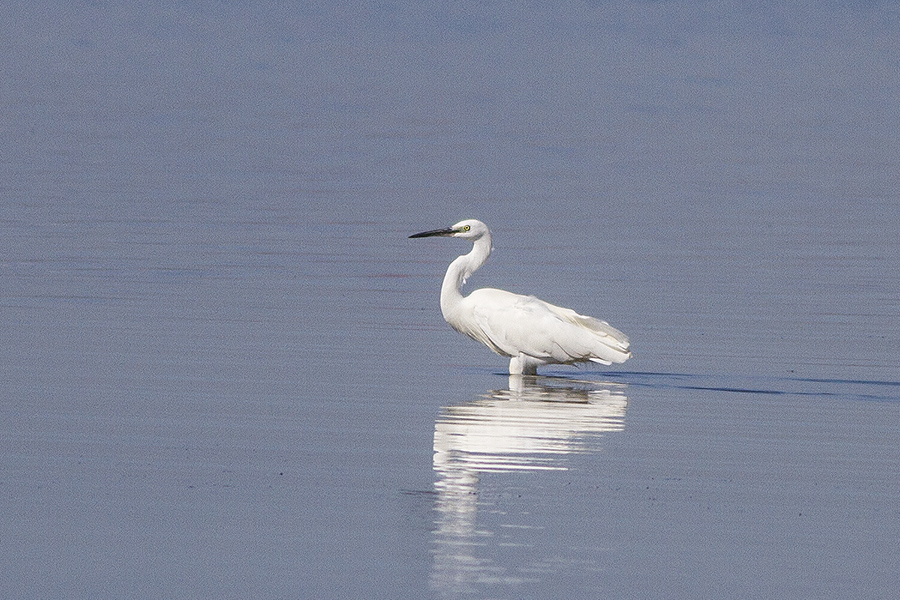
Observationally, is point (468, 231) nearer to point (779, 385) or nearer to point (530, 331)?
point (530, 331)

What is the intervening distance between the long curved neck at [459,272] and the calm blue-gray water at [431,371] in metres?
0.41

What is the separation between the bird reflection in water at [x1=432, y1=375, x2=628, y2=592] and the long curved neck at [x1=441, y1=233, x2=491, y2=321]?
42.0 inches

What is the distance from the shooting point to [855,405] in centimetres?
1261

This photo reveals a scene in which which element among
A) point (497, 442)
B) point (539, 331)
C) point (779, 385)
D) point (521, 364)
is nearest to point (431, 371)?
point (521, 364)

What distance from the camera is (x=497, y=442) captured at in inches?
438

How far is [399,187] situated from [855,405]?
58.0 ft

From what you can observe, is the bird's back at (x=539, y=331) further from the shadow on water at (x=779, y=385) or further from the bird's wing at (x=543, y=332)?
the shadow on water at (x=779, y=385)

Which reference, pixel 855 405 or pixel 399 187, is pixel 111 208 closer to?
pixel 399 187

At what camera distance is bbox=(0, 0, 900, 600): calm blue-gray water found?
28.2 ft

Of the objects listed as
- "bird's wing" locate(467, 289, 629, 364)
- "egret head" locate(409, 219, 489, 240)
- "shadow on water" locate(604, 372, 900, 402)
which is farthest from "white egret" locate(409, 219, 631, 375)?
"egret head" locate(409, 219, 489, 240)

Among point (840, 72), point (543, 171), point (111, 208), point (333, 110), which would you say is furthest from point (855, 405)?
point (840, 72)

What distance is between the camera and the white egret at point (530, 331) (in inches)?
570

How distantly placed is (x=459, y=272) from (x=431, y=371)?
81.5 inches

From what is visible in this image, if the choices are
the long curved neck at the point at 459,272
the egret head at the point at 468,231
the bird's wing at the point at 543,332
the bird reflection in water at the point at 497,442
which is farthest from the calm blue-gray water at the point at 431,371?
the egret head at the point at 468,231
